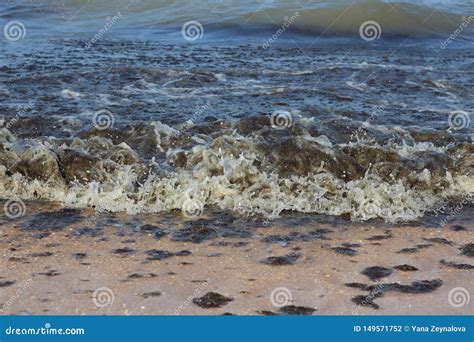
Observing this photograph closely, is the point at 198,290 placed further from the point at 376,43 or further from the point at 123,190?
the point at 376,43

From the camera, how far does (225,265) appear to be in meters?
4.02

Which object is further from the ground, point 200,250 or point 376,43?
point 376,43

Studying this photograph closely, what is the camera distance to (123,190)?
204 inches

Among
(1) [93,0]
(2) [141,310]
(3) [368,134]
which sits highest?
(1) [93,0]

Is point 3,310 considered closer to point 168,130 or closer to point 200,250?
point 200,250

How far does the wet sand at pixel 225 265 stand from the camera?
3.56 metres

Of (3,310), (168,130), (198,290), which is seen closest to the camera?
(3,310)

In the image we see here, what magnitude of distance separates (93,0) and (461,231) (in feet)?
48.7

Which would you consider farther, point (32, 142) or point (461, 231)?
point (32, 142)

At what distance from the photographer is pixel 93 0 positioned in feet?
57.0

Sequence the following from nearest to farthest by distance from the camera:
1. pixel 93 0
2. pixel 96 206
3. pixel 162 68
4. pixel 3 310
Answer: pixel 3 310
pixel 96 206
pixel 162 68
pixel 93 0

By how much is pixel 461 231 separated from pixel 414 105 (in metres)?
3.71

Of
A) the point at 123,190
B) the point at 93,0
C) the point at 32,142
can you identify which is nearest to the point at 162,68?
the point at 32,142

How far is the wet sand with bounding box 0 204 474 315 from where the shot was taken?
11.7ft
